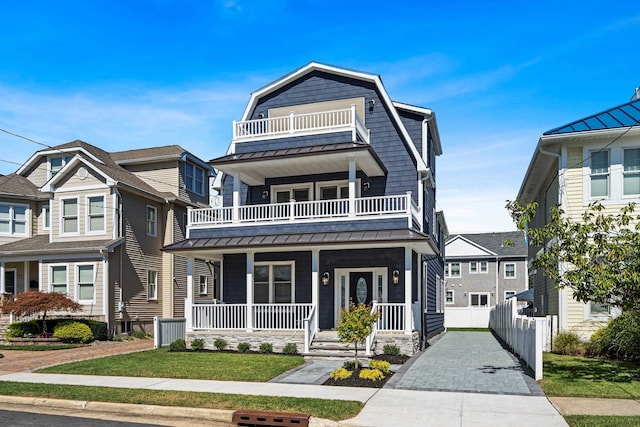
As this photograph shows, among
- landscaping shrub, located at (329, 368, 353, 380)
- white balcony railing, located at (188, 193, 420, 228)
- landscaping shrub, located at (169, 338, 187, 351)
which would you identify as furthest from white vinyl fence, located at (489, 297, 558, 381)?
landscaping shrub, located at (169, 338, 187, 351)

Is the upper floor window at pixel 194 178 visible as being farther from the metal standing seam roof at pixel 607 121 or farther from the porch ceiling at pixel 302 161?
the metal standing seam roof at pixel 607 121

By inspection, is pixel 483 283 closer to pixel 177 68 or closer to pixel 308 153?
pixel 308 153

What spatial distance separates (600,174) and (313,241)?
9.23m

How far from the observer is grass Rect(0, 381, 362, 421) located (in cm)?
941

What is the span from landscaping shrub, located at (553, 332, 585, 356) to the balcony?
18.6 feet

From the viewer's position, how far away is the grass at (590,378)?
10.6 meters

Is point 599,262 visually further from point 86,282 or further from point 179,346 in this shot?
point 86,282

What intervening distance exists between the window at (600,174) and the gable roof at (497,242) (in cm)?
2764

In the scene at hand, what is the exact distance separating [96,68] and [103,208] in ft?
26.8

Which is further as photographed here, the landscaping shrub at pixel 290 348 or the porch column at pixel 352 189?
the porch column at pixel 352 189

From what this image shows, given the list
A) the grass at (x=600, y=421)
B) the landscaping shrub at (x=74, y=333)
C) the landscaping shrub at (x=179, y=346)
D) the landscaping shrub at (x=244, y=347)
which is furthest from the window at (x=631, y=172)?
the landscaping shrub at (x=74, y=333)

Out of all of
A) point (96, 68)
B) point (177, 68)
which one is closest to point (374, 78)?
point (177, 68)

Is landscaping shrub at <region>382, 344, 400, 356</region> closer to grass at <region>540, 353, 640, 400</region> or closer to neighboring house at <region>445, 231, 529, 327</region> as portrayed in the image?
grass at <region>540, 353, 640, 400</region>

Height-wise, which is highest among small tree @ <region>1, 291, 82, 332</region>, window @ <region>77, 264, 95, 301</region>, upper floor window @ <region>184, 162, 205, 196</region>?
upper floor window @ <region>184, 162, 205, 196</region>
